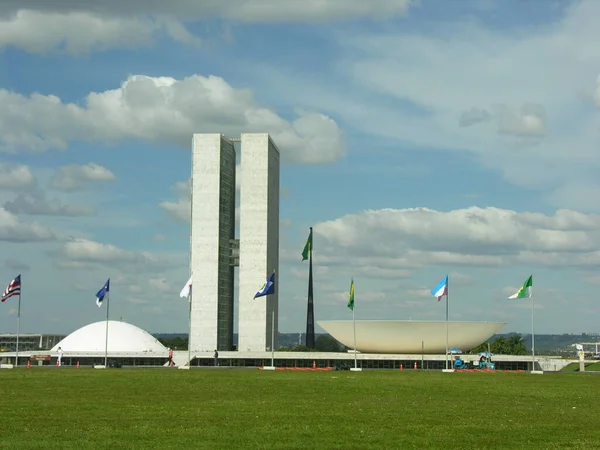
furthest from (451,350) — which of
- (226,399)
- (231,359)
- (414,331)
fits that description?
(226,399)

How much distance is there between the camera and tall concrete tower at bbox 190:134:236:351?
4469 inches

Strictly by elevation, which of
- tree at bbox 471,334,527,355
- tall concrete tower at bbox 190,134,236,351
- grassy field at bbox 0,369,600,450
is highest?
tall concrete tower at bbox 190,134,236,351

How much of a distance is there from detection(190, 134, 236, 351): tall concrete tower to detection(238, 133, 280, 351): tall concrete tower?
294 centimetres

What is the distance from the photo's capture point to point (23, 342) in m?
152

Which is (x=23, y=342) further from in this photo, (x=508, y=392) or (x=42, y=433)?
(x=42, y=433)

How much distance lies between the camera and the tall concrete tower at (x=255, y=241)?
11369 cm

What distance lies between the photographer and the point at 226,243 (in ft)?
388

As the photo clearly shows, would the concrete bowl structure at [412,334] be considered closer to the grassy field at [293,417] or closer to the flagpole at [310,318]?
the flagpole at [310,318]

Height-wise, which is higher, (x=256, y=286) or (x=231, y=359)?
(x=256, y=286)

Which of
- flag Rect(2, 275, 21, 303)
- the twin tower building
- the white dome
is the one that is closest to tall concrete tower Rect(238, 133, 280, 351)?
the twin tower building

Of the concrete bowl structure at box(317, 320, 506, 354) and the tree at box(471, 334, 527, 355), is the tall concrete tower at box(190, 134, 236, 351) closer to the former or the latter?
the concrete bowl structure at box(317, 320, 506, 354)

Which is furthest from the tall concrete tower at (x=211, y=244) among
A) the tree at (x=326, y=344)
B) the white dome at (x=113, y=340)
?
the tree at (x=326, y=344)

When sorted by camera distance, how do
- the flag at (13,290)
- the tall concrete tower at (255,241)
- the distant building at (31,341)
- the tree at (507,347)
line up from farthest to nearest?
the distant building at (31,341), the tree at (507,347), the tall concrete tower at (255,241), the flag at (13,290)

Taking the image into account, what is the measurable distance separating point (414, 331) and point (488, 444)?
244 ft
